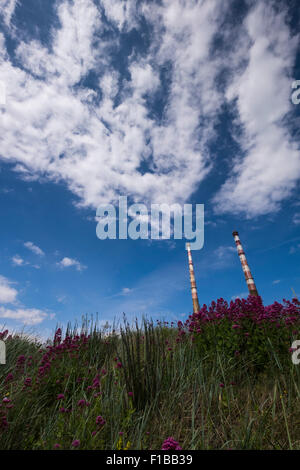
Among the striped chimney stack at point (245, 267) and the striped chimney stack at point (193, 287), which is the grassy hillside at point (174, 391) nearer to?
the striped chimney stack at point (245, 267)

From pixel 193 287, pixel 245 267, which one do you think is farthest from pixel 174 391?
pixel 193 287

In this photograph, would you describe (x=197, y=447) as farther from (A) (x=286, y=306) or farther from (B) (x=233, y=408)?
(A) (x=286, y=306)

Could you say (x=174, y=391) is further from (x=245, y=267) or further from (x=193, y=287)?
(x=193, y=287)

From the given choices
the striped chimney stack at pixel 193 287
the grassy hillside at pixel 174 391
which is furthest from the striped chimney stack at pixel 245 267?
the grassy hillside at pixel 174 391

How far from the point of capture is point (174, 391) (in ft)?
13.4

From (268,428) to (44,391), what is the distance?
3.47 m

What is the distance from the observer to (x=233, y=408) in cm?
383

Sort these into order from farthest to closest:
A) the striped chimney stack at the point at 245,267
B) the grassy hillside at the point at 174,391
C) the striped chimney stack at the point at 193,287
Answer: the striped chimney stack at the point at 193,287
the striped chimney stack at the point at 245,267
the grassy hillside at the point at 174,391

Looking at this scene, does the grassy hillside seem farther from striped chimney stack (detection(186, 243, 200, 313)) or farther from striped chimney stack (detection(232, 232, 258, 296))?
striped chimney stack (detection(186, 243, 200, 313))

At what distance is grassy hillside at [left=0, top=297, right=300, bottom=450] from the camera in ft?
9.82

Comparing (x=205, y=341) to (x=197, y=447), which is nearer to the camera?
(x=197, y=447)

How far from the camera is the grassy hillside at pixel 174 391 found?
299 centimetres

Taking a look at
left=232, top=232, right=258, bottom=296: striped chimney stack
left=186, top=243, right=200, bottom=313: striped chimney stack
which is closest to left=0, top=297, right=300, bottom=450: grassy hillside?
left=232, top=232, right=258, bottom=296: striped chimney stack
